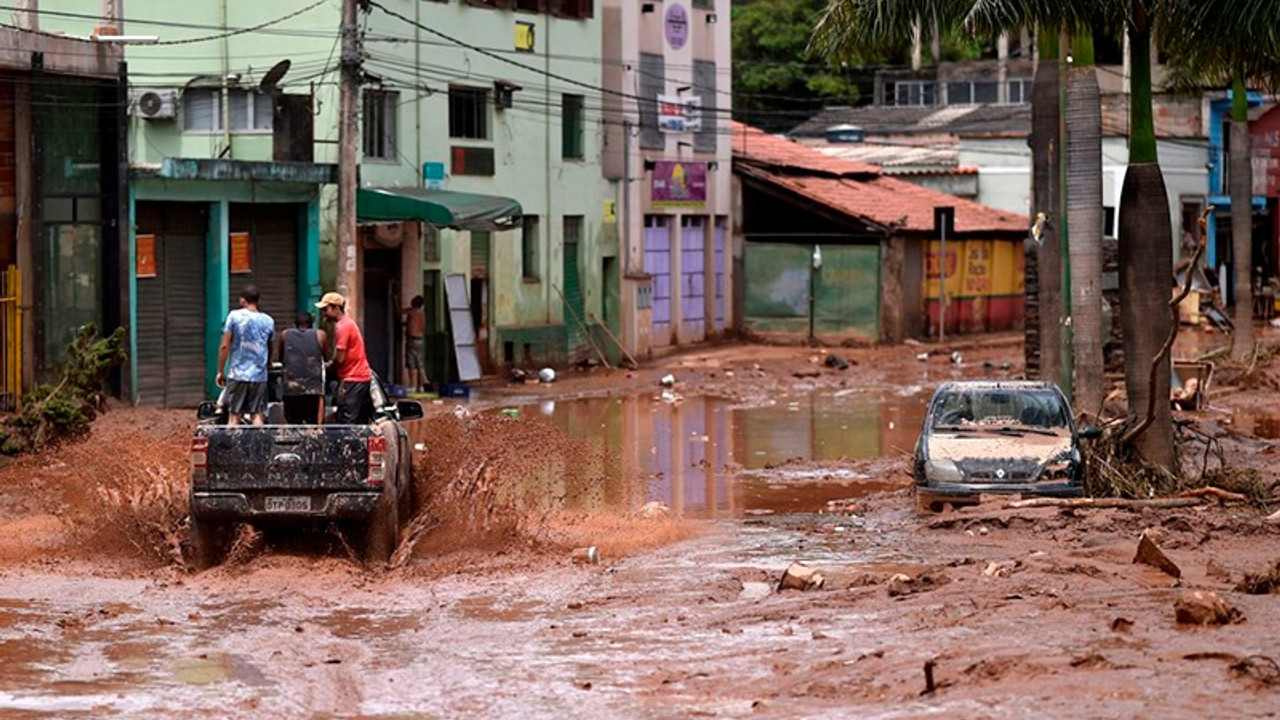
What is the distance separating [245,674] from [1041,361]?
1646 cm

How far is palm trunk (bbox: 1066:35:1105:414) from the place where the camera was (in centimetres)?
2300

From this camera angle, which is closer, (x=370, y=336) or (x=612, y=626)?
(x=612, y=626)

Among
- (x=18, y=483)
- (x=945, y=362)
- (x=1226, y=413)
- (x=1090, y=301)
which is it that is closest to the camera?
(x=18, y=483)

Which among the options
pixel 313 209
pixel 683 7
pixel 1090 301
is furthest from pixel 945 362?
pixel 1090 301

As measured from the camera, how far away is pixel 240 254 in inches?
1252

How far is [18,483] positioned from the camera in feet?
70.7

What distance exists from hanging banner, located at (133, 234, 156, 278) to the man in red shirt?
43.2 feet

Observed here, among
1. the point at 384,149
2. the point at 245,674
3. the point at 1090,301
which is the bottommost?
the point at 245,674

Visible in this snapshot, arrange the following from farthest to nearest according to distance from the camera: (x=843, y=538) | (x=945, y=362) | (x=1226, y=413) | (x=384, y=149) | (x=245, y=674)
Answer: (x=945, y=362)
(x=384, y=149)
(x=1226, y=413)
(x=843, y=538)
(x=245, y=674)

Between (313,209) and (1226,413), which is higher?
(313,209)

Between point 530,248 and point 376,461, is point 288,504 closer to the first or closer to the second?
point 376,461

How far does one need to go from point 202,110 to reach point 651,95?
478 inches

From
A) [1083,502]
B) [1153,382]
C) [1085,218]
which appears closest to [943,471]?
[1083,502]

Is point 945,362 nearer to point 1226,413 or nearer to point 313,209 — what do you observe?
point 1226,413
